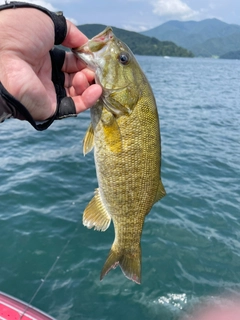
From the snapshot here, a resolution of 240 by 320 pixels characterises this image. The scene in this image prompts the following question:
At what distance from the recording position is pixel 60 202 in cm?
859

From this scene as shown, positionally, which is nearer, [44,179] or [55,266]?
[55,266]

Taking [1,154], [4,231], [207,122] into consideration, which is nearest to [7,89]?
[4,231]

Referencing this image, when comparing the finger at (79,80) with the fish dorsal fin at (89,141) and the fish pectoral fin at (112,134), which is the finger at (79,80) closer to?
the fish dorsal fin at (89,141)

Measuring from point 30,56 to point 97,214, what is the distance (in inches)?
64.7

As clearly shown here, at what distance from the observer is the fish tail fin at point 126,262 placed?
3250 mm

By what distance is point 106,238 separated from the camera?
7297 millimetres

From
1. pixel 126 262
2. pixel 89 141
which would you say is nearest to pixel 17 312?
pixel 126 262

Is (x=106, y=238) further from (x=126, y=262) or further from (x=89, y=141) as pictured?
(x=89, y=141)

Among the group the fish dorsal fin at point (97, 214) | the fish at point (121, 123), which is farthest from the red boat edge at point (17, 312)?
the fish at point (121, 123)

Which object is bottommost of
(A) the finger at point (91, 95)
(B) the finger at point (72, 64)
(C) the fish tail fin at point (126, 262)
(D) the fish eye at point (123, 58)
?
(C) the fish tail fin at point (126, 262)

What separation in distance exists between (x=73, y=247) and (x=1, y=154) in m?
6.56

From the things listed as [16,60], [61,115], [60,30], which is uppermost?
[60,30]

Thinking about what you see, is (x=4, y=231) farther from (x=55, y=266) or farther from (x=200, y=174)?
(x=200, y=174)

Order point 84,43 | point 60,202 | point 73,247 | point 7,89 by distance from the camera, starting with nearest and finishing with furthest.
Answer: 1. point 7,89
2. point 84,43
3. point 73,247
4. point 60,202
